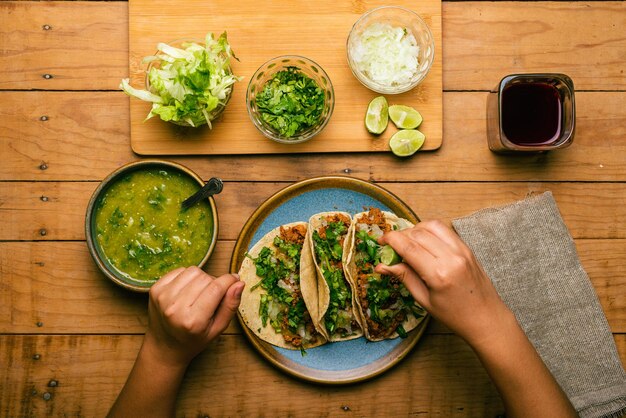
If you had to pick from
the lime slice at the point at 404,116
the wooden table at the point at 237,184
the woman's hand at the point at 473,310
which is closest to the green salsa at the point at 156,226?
the wooden table at the point at 237,184

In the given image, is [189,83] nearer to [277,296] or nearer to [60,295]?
[277,296]

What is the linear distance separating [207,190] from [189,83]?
0.44m

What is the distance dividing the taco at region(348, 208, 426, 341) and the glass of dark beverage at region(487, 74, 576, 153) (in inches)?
22.3

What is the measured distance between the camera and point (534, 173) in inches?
96.8

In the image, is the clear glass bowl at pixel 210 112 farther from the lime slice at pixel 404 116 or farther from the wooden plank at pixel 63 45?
the lime slice at pixel 404 116

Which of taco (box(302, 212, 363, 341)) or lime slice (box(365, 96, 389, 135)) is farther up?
lime slice (box(365, 96, 389, 135))

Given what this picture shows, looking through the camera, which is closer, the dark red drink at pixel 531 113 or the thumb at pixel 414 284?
the thumb at pixel 414 284

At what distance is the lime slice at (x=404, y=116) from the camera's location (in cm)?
236

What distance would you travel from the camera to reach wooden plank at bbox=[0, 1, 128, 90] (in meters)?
2.43

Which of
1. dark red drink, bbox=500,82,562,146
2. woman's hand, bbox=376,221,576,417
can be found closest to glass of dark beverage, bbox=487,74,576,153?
dark red drink, bbox=500,82,562,146

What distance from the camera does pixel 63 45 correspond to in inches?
95.8

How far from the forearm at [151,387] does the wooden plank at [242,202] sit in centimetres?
58

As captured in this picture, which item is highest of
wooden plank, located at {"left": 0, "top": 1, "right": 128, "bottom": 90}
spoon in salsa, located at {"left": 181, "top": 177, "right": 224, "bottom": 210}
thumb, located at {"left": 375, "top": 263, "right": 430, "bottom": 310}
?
wooden plank, located at {"left": 0, "top": 1, "right": 128, "bottom": 90}

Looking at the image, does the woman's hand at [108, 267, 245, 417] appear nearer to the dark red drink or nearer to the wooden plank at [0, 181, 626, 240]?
the wooden plank at [0, 181, 626, 240]
